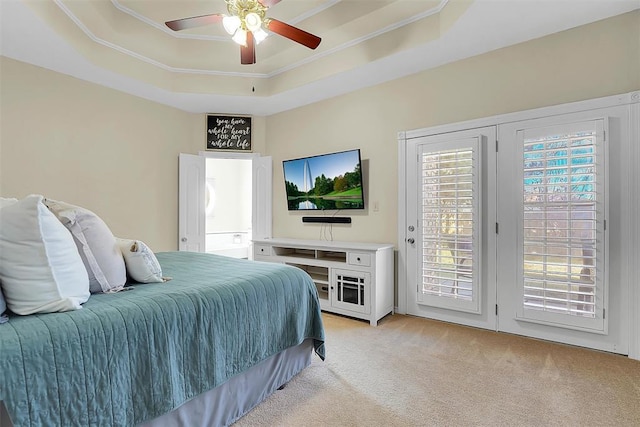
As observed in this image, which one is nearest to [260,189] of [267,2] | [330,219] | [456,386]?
[330,219]

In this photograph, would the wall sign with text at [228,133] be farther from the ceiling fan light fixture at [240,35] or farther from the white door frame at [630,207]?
the white door frame at [630,207]

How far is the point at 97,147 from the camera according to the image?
12.0 feet

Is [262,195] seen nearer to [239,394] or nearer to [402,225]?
[402,225]

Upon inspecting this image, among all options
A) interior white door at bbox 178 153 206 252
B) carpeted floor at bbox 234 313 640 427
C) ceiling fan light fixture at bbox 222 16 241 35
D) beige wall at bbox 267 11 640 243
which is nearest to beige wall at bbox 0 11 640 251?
beige wall at bbox 267 11 640 243

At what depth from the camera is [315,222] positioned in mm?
4215

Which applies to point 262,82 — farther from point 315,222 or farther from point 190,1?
point 315,222

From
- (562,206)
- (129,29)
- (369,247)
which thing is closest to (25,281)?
(369,247)

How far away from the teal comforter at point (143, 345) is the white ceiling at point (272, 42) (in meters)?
2.49

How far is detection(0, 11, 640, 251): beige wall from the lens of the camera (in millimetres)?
2678

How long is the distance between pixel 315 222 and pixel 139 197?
7.46 feet

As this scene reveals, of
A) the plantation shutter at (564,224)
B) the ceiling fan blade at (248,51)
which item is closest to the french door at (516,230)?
the plantation shutter at (564,224)

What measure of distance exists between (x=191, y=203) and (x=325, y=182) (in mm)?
1948

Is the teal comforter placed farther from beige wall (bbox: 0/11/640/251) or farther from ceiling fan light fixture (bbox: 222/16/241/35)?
beige wall (bbox: 0/11/640/251)

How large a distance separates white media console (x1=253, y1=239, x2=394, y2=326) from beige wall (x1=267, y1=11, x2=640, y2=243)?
431 mm
